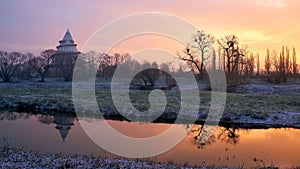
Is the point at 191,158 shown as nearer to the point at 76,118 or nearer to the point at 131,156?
the point at 131,156

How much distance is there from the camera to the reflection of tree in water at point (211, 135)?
14281 mm

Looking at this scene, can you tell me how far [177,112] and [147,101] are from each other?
466 cm

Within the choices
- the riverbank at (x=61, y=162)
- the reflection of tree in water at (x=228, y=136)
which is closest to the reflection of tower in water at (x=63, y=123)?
the riverbank at (x=61, y=162)

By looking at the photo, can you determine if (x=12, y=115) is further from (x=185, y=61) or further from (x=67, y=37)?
(x=67, y=37)

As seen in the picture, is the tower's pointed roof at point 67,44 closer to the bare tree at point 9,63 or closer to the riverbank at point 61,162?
the bare tree at point 9,63

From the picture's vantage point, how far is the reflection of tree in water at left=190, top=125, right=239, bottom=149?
1428 centimetres

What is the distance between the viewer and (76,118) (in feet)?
68.0

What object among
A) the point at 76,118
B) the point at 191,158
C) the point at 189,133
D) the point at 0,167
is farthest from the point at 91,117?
the point at 0,167

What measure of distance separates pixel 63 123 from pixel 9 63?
157 feet

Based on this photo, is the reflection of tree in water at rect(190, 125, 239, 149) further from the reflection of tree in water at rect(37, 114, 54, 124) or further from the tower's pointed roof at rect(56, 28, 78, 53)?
the tower's pointed roof at rect(56, 28, 78, 53)

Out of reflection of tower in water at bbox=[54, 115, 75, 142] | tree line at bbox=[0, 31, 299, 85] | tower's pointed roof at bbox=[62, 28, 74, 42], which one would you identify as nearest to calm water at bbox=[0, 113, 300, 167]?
reflection of tower in water at bbox=[54, 115, 75, 142]

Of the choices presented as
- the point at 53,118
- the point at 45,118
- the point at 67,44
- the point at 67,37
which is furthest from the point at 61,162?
the point at 67,37

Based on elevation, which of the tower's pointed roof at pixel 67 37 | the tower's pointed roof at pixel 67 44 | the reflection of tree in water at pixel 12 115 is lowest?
the reflection of tree in water at pixel 12 115

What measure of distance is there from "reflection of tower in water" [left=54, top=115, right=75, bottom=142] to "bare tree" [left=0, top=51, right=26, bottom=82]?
134 ft
